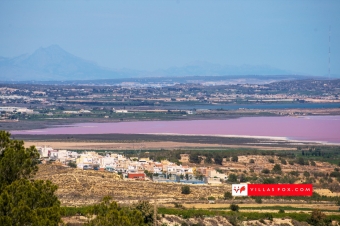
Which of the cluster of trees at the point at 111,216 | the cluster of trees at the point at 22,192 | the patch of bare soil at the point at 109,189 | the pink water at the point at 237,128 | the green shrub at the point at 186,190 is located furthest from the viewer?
the pink water at the point at 237,128

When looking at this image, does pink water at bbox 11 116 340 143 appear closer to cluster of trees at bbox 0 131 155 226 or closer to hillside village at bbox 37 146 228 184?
hillside village at bbox 37 146 228 184

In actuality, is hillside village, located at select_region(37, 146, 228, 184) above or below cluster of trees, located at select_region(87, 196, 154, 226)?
below

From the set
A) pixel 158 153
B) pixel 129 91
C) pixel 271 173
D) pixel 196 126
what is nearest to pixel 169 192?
pixel 271 173

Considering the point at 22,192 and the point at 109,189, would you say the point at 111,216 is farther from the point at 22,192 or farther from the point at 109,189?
the point at 109,189

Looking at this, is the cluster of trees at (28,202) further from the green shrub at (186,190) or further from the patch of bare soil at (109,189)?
the green shrub at (186,190)

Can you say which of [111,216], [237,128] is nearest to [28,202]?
[111,216]

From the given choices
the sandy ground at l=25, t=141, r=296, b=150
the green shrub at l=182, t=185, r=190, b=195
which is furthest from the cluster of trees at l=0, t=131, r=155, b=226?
the sandy ground at l=25, t=141, r=296, b=150

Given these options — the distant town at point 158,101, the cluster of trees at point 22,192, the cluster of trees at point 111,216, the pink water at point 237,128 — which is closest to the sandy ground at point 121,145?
the pink water at point 237,128

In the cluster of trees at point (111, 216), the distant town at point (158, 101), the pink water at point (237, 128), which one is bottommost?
the distant town at point (158, 101)

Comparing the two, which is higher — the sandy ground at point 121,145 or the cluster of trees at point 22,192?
the cluster of trees at point 22,192
